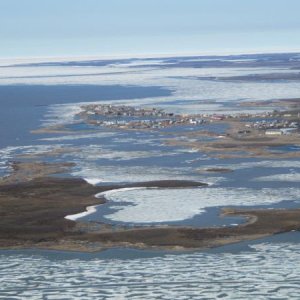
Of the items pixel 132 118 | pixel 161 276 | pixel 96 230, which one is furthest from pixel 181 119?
pixel 161 276

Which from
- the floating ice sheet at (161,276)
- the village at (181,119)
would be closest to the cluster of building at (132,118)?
the village at (181,119)

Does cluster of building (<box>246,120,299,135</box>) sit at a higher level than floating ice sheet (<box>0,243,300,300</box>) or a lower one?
higher

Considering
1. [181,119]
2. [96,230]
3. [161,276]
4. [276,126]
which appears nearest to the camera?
[161,276]

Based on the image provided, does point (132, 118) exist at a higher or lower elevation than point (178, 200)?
higher

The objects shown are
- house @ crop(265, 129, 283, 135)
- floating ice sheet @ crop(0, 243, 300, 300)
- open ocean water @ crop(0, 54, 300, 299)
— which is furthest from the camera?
house @ crop(265, 129, 283, 135)

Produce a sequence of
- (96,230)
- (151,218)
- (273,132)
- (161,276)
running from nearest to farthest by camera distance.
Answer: (161,276)
(96,230)
(151,218)
(273,132)

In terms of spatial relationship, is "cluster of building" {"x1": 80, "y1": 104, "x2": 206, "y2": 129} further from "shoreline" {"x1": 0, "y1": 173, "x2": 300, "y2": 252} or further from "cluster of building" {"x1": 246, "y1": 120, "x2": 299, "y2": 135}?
"shoreline" {"x1": 0, "y1": 173, "x2": 300, "y2": 252}

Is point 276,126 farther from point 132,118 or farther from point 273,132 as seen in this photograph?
point 132,118

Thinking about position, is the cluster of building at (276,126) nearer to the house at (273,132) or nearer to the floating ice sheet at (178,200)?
the house at (273,132)

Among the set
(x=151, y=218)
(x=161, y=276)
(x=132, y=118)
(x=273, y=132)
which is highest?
(x=132, y=118)

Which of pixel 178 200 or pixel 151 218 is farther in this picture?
pixel 178 200

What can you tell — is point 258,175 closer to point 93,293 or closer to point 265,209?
point 265,209

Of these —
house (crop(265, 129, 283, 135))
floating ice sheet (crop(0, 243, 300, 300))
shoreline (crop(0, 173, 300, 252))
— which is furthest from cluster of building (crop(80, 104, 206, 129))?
floating ice sheet (crop(0, 243, 300, 300))
